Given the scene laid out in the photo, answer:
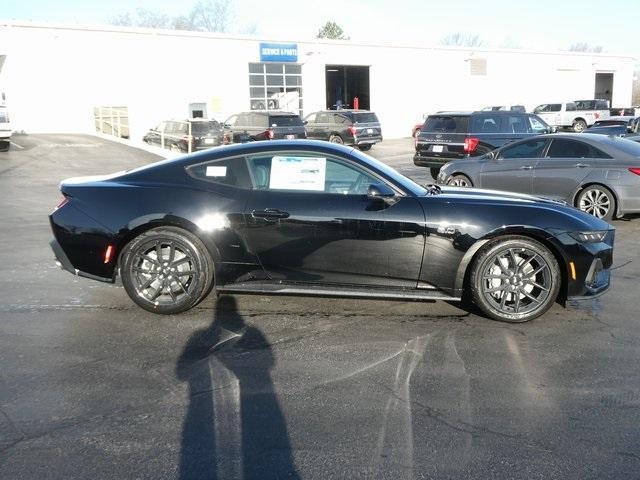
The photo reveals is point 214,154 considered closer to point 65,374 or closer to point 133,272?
point 133,272

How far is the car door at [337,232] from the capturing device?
16.2 ft

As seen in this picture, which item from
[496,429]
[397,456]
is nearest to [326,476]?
[397,456]

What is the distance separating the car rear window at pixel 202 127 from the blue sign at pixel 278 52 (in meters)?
13.7

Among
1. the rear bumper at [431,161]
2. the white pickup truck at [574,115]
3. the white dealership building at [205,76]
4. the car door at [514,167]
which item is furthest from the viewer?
the white pickup truck at [574,115]

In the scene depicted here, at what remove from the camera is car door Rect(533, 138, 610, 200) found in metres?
9.63

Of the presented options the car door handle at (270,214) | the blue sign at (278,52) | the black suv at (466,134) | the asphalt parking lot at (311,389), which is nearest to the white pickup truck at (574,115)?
the blue sign at (278,52)

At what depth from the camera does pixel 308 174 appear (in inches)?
203

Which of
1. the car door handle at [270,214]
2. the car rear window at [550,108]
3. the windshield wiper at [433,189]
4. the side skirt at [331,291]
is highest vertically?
the car rear window at [550,108]

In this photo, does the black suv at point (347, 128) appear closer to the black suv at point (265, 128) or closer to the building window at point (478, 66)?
the black suv at point (265, 128)

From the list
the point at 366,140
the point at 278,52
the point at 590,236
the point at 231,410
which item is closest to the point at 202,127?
the point at 366,140

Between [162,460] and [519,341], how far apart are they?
9.31 ft

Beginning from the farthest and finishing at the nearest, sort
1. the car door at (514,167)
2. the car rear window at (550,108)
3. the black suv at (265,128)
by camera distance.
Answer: the car rear window at (550,108) → the black suv at (265,128) → the car door at (514,167)

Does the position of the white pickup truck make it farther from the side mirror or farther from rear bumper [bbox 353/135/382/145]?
the side mirror

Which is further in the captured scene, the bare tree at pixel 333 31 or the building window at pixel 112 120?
the bare tree at pixel 333 31
